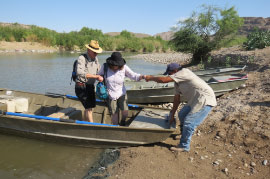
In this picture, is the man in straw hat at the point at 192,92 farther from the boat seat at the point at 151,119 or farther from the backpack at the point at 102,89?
the backpack at the point at 102,89

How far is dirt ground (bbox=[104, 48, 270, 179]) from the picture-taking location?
4148 millimetres

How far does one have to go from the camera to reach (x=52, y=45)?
57.7m

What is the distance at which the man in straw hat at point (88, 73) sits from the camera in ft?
15.4

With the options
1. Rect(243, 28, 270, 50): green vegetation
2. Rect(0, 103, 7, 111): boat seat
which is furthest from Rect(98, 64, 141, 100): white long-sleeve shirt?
Rect(243, 28, 270, 50): green vegetation

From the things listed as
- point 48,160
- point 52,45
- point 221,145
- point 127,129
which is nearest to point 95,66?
point 127,129

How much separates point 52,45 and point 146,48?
2923 cm

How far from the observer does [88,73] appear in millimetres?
4801

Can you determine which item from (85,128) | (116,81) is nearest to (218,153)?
(116,81)

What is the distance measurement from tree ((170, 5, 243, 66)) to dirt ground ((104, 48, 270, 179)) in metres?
15.0

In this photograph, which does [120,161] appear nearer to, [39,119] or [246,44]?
[39,119]

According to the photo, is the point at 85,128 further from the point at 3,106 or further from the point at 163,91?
the point at 163,91

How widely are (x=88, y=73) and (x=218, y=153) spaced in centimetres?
320

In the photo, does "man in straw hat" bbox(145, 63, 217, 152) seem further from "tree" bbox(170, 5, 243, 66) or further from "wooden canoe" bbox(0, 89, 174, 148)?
"tree" bbox(170, 5, 243, 66)

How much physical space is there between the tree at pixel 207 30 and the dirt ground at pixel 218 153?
49.2ft
